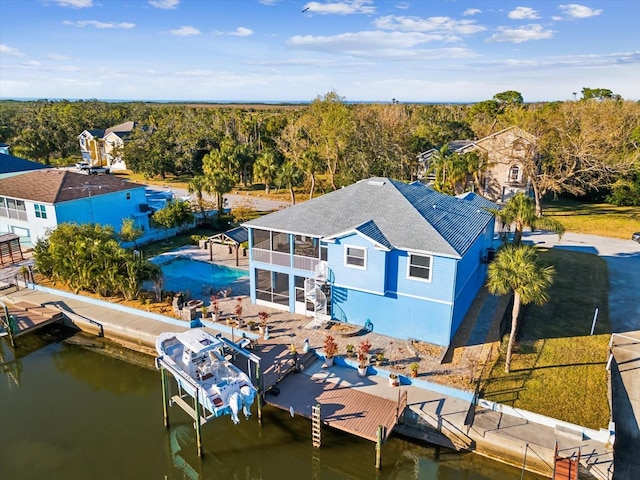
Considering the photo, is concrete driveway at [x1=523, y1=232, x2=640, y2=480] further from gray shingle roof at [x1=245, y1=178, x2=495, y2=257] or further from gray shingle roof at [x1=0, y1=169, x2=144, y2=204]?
gray shingle roof at [x1=0, y1=169, x2=144, y2=204]

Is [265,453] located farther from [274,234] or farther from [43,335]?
[43,335]

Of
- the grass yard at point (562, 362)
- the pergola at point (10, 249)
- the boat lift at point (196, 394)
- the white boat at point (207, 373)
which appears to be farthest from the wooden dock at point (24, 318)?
the grass yard at point (562, 362)

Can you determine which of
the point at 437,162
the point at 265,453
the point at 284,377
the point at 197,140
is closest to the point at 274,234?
the point at 284,377

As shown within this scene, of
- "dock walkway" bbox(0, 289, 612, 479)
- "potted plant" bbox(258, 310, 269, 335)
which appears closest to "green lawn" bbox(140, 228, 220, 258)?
"dock walkway" bbox(0, 289, 612, 479)

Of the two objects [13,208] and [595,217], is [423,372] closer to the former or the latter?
[13,208]

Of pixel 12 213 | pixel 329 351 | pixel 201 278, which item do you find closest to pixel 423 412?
pixel 329 351

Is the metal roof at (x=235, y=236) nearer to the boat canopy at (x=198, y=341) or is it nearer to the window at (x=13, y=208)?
the boat canopy at (x=198, y=341)
